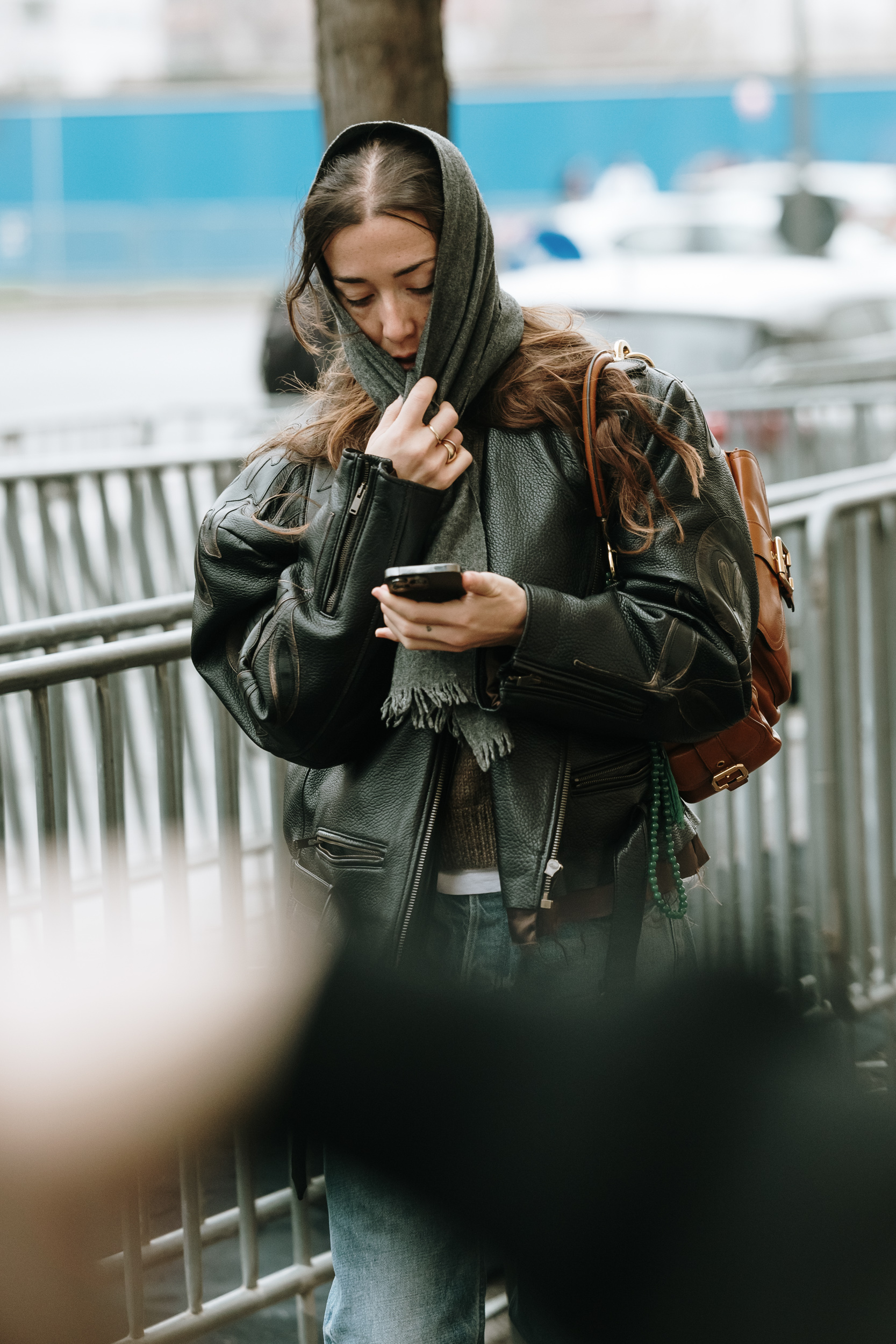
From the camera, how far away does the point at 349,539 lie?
197cm

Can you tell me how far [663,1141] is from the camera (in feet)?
3.84

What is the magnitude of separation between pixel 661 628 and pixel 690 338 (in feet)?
25.4

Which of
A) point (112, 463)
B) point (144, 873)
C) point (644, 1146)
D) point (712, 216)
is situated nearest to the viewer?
point (644, 1146)

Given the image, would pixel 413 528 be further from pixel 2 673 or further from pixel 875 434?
pixel 875 434

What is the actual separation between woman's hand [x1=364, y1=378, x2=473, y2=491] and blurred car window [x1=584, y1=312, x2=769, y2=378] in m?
7.18

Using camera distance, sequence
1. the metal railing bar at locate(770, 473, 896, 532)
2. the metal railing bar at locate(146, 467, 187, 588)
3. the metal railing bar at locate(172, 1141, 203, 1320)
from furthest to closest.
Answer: the metal railing bar at locate(146, 467, 187, 588), the metal railing bar at locate(770, 473, 896, 532), the metal railing bar at locate(172, 1141, 203, 1320)

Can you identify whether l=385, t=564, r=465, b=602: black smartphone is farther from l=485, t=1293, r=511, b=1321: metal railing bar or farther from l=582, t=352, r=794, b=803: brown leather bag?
l=485, t=1293, r=511, b=1321: metal railing bar

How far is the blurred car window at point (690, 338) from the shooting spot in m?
9.12

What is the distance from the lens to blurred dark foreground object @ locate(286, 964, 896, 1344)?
3.69 ft

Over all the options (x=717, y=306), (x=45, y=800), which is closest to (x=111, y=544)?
(x=45, y=800)

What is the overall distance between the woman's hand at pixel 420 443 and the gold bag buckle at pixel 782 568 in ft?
1.81

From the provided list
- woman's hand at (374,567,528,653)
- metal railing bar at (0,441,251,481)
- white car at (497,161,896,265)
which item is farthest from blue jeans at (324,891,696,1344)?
white car at (497,161,896,265)

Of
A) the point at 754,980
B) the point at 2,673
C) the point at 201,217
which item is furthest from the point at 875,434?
the point at 201,217

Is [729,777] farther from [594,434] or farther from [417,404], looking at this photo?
[417,404]
